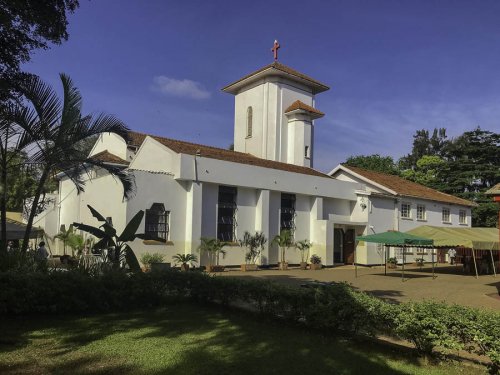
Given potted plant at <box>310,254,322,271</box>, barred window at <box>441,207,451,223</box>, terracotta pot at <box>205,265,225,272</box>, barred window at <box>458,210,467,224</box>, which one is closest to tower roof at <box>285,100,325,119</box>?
potted plant at <box>310,254,322,271</box>

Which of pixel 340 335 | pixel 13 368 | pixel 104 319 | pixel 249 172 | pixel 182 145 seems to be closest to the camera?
pixel 13 368

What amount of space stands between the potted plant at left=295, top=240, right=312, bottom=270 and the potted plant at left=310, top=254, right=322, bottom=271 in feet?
1.27

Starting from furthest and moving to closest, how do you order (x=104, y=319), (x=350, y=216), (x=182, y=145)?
(x=350, y=216) → (x=182, y=145) → (x=104, y=319)

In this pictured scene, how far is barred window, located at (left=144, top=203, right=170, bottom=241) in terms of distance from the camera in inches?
768

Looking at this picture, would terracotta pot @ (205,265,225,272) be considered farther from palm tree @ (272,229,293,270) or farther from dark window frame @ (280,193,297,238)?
dark window frame @ (280,193,297,238)

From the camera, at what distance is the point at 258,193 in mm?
23531

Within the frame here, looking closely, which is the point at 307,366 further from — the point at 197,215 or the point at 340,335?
the point at 197,215

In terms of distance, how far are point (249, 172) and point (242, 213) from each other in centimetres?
207

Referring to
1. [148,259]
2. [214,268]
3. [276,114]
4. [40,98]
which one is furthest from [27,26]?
[276,114]

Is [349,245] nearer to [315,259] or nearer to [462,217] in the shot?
[315,259]

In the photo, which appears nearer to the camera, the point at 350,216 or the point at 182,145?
the point at 182,145

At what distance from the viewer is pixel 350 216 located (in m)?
29.0

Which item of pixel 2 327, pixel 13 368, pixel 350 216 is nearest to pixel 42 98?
pixel 2 327

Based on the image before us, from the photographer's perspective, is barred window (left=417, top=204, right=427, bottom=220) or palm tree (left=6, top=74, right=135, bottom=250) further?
barred window (left=417, top=204, right=427, bottom=220)
